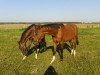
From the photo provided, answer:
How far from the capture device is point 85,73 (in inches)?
502

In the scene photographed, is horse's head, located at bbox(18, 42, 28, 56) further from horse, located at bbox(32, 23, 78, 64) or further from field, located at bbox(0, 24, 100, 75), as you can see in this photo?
horse, located at bbox(32, 23, 78, 64)

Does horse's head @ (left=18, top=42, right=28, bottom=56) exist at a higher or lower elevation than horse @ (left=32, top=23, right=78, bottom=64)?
lower

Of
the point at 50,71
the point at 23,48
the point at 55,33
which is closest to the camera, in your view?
the point at 50,71

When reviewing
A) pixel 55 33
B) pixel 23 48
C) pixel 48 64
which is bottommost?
pixel 48 64

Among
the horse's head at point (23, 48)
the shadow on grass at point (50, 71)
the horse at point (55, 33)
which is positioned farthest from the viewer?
the horse's head at point (23, 48)

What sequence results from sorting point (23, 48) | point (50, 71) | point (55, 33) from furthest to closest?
point (23, 48) → point (55, 33) → point (50, 71)

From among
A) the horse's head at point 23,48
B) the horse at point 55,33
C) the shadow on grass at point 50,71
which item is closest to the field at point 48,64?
the shadow on grass at point 50,71

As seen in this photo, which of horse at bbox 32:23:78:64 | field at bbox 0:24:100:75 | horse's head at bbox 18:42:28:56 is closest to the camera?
field at bbox 0:24:100:75

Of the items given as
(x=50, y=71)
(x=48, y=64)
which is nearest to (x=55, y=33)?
(x=48, y=64)

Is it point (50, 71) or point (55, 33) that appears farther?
point (55, 33)

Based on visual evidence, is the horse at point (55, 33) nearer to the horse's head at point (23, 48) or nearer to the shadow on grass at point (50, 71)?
the horse's head at point (23, 48)

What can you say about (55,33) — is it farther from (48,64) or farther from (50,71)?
(50,71)


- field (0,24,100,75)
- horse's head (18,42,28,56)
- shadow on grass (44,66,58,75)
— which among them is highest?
horse's head (18,42,28,56)

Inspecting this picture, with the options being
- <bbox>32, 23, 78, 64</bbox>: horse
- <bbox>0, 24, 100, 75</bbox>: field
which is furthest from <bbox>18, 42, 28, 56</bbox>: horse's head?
<bbox>32, 23, 78, 64</bbox>: horse
